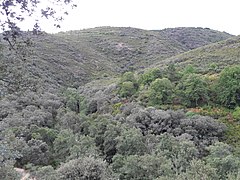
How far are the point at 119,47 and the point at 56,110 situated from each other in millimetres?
60930

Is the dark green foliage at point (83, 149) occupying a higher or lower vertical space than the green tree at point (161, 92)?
lower

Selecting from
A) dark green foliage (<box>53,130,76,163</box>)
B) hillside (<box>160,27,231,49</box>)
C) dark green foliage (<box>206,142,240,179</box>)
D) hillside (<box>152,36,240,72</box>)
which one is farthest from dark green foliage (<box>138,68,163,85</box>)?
→ hillside (<box>160,27,231,49</box>)

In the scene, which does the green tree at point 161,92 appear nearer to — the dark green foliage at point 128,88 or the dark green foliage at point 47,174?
the dark green foliage at point 128,88

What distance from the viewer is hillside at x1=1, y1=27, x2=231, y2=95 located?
75.1 meters

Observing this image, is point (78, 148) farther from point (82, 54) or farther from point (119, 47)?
point (119, 47)

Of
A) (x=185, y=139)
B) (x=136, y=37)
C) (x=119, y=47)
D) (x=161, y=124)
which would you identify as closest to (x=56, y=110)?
(x=161, y=124)

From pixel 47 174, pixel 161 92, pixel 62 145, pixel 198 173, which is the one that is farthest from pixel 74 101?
pixel 198 173

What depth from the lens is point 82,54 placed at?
3735 inches

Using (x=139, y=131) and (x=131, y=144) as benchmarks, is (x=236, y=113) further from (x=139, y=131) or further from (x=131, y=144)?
(x=131, y=144)

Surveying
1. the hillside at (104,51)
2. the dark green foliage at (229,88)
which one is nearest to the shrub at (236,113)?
the dark green foliage at (229,88)

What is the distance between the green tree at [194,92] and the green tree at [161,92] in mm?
1199

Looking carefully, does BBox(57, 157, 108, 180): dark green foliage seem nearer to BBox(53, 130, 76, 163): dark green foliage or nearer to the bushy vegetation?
the bushy vegetation

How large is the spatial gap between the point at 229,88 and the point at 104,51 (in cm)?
6868

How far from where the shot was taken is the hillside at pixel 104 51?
75062mm
